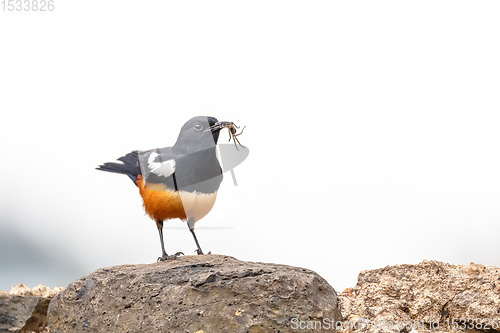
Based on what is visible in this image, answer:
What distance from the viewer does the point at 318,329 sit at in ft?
12.8

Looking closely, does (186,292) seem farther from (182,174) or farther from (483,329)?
(483,329)

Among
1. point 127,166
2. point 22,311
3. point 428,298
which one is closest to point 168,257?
point 127,166

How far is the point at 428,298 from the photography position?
4.38 m

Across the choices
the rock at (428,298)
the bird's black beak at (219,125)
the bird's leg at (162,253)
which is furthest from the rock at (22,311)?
the rock at (428,298)

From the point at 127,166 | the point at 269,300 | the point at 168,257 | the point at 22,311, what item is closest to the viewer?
the point at 269,300

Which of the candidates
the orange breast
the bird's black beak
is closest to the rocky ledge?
the orange breast

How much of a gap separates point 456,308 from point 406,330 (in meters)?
Result: 0.43

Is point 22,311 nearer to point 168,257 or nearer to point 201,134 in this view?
point 168,257

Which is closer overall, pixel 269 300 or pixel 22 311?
Answer: pixel 269 300

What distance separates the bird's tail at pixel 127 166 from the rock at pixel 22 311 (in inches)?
57.2

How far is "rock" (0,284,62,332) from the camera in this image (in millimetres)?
5711

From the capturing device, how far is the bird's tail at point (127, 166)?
18.2 feet

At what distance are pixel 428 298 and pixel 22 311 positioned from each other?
3.77 m

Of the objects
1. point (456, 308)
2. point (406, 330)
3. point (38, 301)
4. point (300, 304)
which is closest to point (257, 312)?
point (300, 304)
